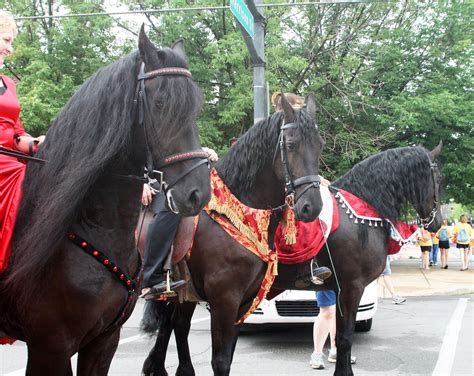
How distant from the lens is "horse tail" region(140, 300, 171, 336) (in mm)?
5031

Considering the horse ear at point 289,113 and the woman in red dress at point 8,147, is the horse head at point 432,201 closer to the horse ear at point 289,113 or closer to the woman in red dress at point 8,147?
the horse ear at point 289,113

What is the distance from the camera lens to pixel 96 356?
2.63m

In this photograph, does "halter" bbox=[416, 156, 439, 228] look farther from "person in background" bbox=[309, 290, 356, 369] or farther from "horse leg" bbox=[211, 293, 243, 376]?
"horse leg" bbox=[211, 293, 243, 376]

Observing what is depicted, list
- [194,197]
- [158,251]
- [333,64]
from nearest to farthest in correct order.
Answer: [194,197] < [158,251] < [333,64]

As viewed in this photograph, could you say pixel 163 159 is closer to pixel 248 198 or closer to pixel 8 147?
pixel 8 147

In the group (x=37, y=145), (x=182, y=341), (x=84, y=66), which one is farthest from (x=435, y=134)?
(x=37, y=145)

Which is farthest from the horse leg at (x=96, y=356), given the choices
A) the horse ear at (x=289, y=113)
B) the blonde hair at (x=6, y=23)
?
the horse ear at (x=289, y=113)

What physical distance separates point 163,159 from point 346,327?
3.56 m

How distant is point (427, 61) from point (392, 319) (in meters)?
10.4

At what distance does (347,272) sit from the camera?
532 centimetres

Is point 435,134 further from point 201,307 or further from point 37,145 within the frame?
point 37,145

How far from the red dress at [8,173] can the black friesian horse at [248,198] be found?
6.06 ft

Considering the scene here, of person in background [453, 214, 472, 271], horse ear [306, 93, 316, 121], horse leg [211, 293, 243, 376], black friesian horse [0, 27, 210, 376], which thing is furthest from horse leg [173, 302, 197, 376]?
person in background [453, 214, 472, 271]

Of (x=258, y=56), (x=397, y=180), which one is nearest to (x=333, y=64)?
(x=258, y=56)
